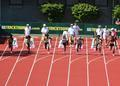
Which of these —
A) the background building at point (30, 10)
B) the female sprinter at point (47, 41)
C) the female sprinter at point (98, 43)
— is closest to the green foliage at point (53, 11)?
the background building at point (30, 10)

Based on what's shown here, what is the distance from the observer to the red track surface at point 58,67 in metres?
27.6

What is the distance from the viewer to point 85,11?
4656cm

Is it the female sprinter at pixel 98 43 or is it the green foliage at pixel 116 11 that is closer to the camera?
the female sprinter at pixel 98 43

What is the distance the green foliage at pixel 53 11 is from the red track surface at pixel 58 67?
10.3 m

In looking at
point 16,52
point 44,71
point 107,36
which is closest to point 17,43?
point 16,52

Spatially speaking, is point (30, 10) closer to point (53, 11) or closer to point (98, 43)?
point (53, 11)

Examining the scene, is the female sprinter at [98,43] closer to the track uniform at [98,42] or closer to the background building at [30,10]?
the track uniform at [98,42]

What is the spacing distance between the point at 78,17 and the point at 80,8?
3.01ft

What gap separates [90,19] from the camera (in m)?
47.4

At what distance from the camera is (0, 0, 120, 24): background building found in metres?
48.6

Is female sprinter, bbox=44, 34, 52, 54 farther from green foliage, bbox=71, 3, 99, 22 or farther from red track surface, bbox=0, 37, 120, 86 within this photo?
green foliage, bbox=71, 3, 99, 22

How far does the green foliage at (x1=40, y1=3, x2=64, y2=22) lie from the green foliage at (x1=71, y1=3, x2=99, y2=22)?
126 cm

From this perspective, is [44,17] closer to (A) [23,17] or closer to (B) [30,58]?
(A) [23,17]

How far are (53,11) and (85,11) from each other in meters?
3.12
